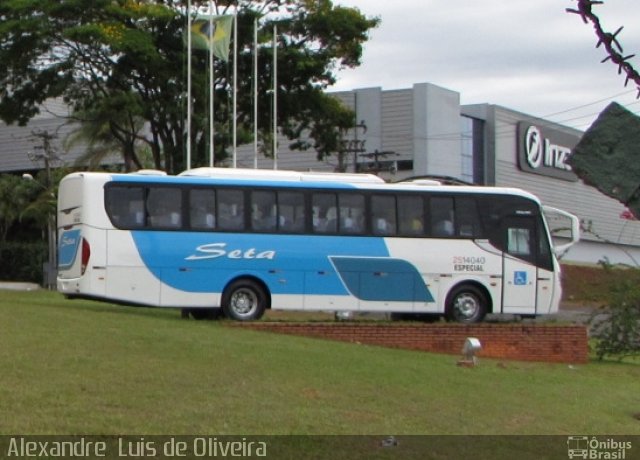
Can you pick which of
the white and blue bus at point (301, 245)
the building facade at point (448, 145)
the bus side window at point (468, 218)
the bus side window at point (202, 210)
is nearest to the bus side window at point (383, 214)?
the white and blue bus at point (301, 245)

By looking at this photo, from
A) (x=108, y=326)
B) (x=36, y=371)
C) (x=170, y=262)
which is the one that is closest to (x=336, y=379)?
(x=36, y=371)

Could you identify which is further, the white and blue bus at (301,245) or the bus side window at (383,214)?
the bus side window at (383,214)

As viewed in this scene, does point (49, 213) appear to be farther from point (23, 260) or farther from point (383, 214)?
point (383, 214)

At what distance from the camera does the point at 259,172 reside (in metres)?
21.5

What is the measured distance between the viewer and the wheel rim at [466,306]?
22.0 meters

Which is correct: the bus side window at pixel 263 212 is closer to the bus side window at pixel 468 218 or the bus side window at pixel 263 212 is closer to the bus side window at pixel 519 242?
the bus side window at pixel 468 218

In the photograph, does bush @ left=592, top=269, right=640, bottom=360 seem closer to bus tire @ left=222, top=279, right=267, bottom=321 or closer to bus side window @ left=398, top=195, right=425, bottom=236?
bus side window @ left=398, top=195, right=425, bottom=236

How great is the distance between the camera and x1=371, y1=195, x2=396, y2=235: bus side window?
21594mm

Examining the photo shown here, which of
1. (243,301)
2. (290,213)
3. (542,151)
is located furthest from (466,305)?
(542,151)

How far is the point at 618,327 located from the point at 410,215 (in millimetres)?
4715

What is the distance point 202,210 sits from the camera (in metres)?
20.8

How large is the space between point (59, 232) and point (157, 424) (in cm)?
1301

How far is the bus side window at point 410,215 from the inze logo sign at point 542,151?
105ft

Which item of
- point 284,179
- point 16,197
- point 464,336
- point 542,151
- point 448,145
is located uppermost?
point 542,151
